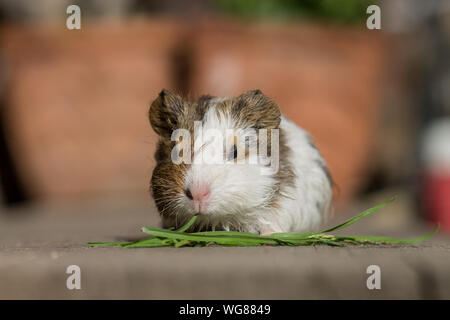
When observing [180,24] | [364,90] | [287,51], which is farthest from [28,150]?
[364,90]

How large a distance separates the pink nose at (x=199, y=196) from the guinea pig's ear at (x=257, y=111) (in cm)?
41

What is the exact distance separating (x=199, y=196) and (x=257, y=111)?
505mm

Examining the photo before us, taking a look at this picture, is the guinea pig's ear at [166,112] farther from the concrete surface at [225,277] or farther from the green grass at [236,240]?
the concrete surface at [225,277]

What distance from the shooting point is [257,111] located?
102 inches

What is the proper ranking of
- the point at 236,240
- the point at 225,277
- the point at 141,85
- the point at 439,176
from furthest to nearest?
the point at 141,85, the point at 439,176, the point at 236,240, the point at 225,277

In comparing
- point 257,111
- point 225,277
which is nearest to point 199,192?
point 257,111

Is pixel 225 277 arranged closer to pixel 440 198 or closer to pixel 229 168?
pixel 229 168

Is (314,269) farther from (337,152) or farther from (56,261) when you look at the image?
(337,152)

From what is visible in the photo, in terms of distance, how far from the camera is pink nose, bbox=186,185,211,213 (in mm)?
2326

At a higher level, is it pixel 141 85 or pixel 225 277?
pixel 141 85

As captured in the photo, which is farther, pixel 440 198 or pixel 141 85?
pixel 141 85

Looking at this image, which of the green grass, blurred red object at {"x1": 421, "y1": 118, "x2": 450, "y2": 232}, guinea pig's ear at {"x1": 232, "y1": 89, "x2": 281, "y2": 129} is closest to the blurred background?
blurred red object at {"x1": 421, "y1": 118, "x2": 450, "y2": 232}

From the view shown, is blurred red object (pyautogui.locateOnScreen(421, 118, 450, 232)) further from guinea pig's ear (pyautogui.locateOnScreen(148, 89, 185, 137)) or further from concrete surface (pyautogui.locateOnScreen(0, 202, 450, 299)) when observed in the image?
concrete surface (pyautogui.locateOnScreen(0, 202, 450, 299))

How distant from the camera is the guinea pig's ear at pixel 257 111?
8.49ft
